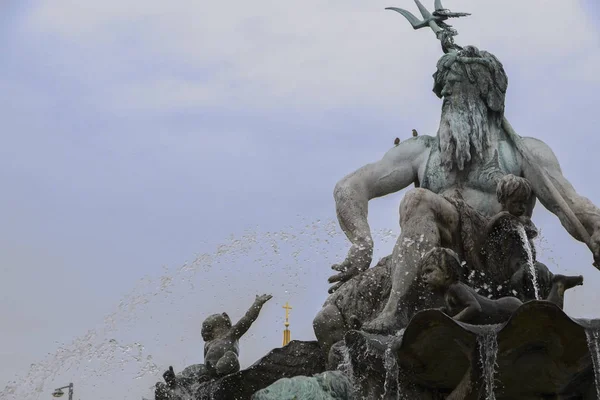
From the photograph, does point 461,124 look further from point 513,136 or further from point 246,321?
point 246,321

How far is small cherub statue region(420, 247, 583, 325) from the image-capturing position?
7477 millimetres

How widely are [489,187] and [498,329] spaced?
241cm

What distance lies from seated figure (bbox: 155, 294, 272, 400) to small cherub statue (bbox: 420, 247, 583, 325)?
2.01m

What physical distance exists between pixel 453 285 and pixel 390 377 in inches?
27.2

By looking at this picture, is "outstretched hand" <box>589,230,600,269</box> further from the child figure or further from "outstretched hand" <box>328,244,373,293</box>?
"outstretched hand" <box>328,244,373,293</box>

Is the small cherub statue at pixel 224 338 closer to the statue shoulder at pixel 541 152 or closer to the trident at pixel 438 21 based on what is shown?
the statue shoulder at pixel 541 152

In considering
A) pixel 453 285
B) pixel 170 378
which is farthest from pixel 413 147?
pixel 170 378

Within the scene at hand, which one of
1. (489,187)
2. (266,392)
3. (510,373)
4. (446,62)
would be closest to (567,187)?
(489,187)

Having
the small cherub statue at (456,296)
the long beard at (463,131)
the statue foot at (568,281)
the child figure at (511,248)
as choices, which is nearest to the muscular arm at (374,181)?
the long beard at (463,131)

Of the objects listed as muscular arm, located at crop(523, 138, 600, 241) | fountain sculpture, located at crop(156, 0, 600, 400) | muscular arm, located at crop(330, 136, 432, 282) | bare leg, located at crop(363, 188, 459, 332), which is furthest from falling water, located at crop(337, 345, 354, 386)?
muscular arm, located at crop(523, 138, 600, 241)

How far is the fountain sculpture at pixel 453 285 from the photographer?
23.9 ft

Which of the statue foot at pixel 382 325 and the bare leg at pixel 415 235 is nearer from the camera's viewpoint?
the statue foot at pixel 382 325

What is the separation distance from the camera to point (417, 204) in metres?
8.54

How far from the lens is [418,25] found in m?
10.9
